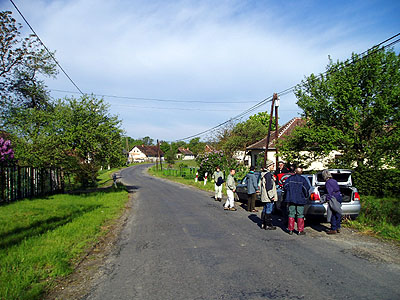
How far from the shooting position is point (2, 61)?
22.0 m

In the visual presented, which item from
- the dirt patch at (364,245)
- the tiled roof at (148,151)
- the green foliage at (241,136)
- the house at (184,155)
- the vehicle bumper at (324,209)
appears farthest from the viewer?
the tiled roof at (148,151)

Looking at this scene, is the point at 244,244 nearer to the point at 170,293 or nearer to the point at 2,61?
the point at 170,293

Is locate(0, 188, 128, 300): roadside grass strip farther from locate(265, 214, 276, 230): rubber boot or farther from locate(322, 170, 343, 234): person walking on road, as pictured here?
locate(322, 170, 343, 234): person walking on road

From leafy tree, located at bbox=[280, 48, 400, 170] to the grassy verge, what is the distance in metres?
3.22

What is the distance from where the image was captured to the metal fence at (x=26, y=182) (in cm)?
1348

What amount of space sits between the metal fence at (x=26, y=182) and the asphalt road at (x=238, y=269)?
868 centimetres

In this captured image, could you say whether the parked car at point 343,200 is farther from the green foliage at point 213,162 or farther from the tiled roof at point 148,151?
the tiled roof at point 148,151

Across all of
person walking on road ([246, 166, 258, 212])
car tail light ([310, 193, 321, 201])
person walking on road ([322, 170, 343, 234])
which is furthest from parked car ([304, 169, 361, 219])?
person walking on road ([246, 166, 258, 212])

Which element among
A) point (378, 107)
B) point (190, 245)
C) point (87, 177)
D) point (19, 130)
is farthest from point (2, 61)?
point (378, 107)

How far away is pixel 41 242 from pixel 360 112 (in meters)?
12.1

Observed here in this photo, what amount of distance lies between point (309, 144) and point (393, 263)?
30.8 ft

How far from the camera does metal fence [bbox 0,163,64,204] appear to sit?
13.5 metres

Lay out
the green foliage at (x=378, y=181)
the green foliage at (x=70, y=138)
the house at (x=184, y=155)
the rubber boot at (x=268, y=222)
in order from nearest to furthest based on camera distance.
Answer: the rubber boot at (x=268, y=222), the green foliage at (x=378, y=181), the green foliage at (x=70, y=138), the house at (x=184, y=155)

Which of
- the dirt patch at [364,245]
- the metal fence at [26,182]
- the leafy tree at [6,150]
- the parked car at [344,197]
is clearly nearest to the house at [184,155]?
the leafy tree at [6,150]
